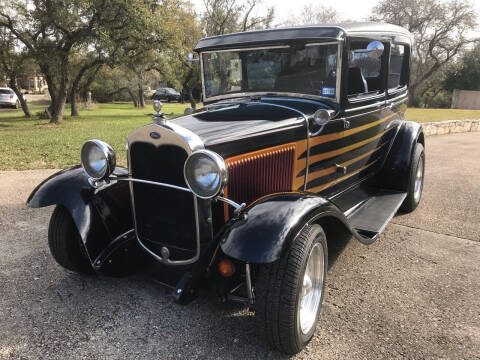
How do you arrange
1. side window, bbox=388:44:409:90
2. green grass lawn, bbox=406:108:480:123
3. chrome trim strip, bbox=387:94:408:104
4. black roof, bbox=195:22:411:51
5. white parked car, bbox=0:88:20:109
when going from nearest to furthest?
black roof, bbox=195:22:411:51
side window, bbox=388:44:409:90
chrome trim strip, bbox=387:94:408:104
green grass lawn, bbox=406:108:480:123
white parked car, bbox=0:88:20:109

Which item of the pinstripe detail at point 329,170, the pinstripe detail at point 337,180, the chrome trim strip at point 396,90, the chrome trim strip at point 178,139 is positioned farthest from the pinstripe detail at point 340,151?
the chrome trim strip at point 178,139

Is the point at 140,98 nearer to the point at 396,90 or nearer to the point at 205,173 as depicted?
the point at 396,90

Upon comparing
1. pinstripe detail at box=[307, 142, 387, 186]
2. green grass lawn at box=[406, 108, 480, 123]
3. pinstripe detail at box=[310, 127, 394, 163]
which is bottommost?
green grass lawn at box=[406, 108, 480, 123]

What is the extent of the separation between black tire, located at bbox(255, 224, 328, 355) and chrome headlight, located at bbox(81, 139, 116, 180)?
4.68 ft

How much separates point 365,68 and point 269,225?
8.00ft

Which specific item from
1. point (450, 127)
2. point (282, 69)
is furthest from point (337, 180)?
point (450, 127)

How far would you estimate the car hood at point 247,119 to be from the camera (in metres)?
2.63

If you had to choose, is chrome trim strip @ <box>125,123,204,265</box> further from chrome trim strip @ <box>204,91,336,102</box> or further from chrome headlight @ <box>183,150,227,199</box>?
chrome trim strip @ <box>204,91,336,102</box>

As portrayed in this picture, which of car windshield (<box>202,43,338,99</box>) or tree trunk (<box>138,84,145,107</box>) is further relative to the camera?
tree trunk (<box>138,84,145,107</box>)

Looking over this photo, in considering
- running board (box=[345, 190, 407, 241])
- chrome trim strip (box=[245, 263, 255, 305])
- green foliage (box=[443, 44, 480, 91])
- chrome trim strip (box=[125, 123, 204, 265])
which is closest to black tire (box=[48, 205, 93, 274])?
chrome trim strip (box=[125, 123, 204, 265])

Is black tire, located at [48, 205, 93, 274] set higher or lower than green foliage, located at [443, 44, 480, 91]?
lower

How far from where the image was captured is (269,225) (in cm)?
218

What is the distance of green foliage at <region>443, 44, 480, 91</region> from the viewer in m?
28.9

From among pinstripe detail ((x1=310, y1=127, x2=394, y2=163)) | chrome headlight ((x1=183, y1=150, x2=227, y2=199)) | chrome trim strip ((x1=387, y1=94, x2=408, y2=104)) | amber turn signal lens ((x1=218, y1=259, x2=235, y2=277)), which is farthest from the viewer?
chrome trim strip ((x1=387, y1=94, x2=408, y2=104))
